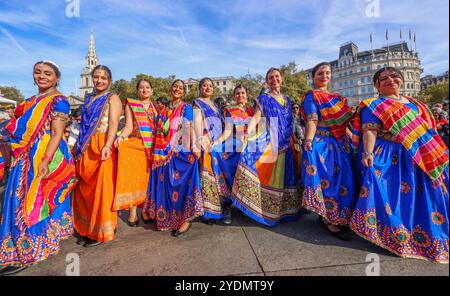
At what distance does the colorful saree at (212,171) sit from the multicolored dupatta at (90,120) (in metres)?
1.10

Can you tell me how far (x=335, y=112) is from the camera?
253 cm

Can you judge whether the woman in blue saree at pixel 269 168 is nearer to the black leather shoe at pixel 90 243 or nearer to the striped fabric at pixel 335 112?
the striped fabric at pixel 335 112

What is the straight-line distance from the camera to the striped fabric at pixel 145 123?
2902 millimetres

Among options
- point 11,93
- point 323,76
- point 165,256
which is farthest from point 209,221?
point 11,93

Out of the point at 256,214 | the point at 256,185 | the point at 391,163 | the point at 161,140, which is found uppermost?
the point at 161,140

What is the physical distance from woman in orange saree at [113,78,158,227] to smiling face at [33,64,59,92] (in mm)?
836

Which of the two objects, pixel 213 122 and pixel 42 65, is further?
pixel 213 122

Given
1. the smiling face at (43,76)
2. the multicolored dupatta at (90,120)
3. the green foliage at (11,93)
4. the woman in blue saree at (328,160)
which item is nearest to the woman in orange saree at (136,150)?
the multicolored dupatta at (90,120)

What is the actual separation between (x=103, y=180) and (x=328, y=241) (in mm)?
2491

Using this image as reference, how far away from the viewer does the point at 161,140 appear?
2.88 m

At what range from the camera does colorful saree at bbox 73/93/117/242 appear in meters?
2.40

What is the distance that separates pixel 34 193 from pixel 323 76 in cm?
330
